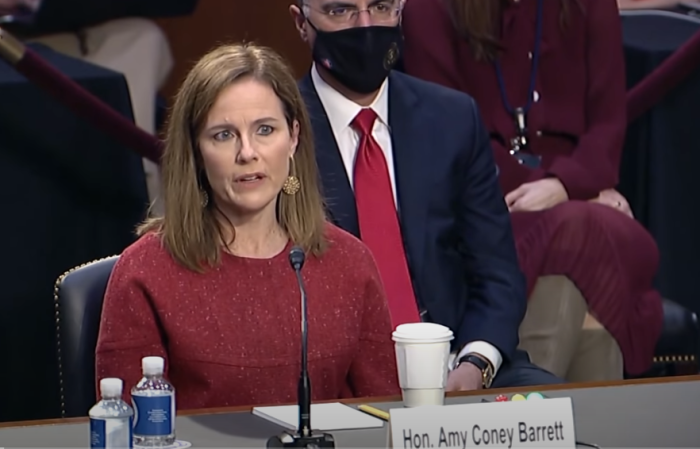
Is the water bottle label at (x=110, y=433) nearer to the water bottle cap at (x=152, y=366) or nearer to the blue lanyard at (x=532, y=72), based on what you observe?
the water bottle cap at (x=152, y=366)

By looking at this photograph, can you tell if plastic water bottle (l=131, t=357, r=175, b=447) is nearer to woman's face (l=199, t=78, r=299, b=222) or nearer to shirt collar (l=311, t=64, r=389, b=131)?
woman's face (l=199, t=78, r=299, b=222)

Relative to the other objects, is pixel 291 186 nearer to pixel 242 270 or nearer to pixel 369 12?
pixel 242 270

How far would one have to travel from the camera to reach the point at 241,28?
3686 millimetres

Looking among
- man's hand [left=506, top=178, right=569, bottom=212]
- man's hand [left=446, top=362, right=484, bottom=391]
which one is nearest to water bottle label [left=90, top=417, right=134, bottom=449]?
man's hand [left=446, top=362, right=484, bottom=391]

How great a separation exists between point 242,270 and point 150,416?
52 centimetres

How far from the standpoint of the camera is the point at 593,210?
10.6 feet

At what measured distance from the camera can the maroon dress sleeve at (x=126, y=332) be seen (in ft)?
7.16

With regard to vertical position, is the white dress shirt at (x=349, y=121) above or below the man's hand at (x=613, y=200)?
above

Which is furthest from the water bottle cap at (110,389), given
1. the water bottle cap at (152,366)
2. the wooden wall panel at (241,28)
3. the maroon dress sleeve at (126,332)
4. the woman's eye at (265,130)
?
the wooden wall panel at (241,28)

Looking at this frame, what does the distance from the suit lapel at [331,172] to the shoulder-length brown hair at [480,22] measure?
73cm

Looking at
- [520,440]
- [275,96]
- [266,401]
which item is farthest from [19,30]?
[520,440]

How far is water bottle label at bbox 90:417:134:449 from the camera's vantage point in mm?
1680

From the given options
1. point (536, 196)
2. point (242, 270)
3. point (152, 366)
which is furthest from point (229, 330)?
point (536, 196)

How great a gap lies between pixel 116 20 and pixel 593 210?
1331 mm
